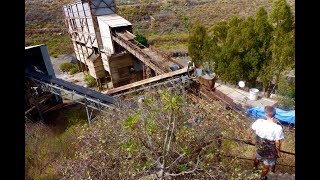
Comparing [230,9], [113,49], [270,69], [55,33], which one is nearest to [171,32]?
[230,9]

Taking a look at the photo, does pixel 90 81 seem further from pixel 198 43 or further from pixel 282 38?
pixel 282 38

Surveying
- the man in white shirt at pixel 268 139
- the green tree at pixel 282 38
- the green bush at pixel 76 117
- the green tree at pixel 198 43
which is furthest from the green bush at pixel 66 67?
the man in white shirt at pixel 268 139

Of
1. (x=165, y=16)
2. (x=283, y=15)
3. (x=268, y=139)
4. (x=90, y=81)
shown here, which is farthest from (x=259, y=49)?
(x=165, y=16)

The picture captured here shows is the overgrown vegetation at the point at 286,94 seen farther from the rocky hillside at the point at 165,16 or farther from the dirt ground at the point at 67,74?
the rocky hillside at the point at 165,16

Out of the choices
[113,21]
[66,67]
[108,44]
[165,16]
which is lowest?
[66,67]

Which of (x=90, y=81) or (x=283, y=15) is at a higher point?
(x=283, y=15)
